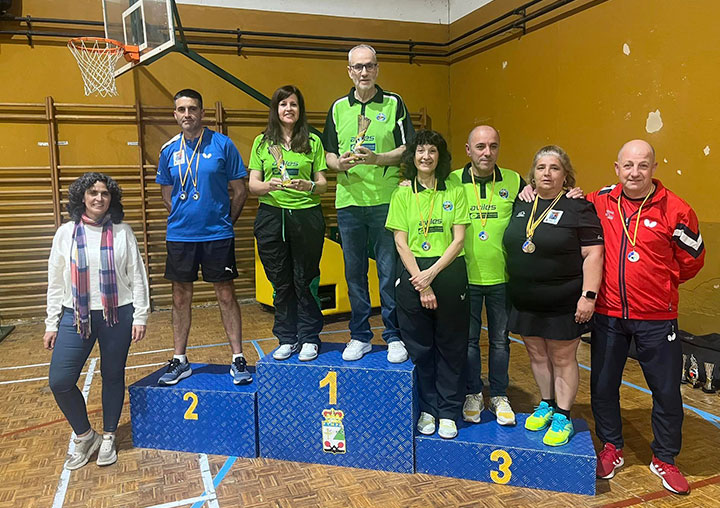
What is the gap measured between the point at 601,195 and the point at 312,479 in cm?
200

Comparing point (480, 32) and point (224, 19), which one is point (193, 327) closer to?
point (224, 19)

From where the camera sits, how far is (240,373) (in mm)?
2953

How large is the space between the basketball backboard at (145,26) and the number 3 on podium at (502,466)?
446 centimetres

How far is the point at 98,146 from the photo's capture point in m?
6.17

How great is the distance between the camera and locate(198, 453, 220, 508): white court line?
2.40 meters

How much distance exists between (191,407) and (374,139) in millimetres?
1777

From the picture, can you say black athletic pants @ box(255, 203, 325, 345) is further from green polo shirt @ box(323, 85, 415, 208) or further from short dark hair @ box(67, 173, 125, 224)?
short dark hair @ box(67, 173, 125, 224)

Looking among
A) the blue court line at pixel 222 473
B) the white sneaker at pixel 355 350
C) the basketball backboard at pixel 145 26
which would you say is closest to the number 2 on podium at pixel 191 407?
the blue court line at pixel 222 473

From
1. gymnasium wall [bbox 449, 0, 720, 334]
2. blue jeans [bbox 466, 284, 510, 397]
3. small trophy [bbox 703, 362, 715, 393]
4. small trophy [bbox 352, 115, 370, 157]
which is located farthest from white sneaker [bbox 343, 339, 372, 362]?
gymnasium wall [bbox 449, 0, 720, 334]

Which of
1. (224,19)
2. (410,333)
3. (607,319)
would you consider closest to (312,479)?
(410,333)

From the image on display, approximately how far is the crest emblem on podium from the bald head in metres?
1.45

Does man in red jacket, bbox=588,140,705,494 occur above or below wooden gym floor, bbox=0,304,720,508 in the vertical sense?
above

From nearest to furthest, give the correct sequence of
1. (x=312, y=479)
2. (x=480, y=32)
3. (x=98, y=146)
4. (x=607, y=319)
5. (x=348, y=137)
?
(x=607, y=319) < (x=312, y=479) < (x=348, y=137) < (x=98, y=146) < (x=480, y=32)

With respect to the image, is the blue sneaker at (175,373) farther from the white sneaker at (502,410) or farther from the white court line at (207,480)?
the white sneaker at (502,410)
